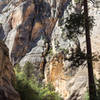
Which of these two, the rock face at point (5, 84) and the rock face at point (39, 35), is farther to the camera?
the rock face at point (39, 35)

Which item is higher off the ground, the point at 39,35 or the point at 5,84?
the point at 39,35

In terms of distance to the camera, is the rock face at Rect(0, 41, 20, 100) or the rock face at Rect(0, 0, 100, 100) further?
the rock face at Rect(0, 0, 100, 100)

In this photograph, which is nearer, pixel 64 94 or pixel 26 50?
pixel 64 94

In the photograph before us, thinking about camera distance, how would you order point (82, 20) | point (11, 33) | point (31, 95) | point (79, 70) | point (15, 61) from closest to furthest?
point (82, 20) → point (31, 95) → point (79, 70) → point (15, 61) → point (11, 33)

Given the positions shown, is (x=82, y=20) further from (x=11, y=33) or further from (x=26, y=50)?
(x=11, y=33)

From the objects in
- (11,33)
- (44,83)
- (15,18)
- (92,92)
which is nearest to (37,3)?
(15,18)

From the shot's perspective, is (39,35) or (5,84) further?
(39,35)

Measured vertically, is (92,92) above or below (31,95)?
above

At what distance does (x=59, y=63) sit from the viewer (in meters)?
27.5

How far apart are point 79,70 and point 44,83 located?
1164 cm

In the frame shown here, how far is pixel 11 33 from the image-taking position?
4212 centimetres

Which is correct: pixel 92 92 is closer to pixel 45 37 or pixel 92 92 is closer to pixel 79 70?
pixel 79 70

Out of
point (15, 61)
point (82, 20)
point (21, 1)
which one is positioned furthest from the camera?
point (21, 1)

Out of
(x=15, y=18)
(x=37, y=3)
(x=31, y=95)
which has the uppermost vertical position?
(x=37, y=3)
